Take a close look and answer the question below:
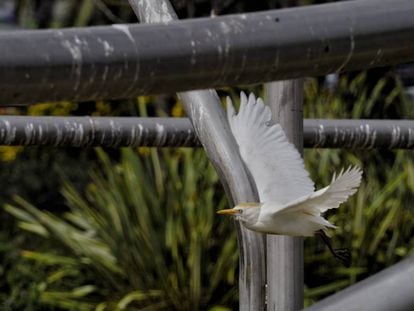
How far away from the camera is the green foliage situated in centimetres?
505

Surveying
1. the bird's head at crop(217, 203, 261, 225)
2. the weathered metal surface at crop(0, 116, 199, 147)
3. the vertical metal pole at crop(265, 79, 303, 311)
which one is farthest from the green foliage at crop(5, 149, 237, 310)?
the bird's head at crop(217, 203, 261, 225)

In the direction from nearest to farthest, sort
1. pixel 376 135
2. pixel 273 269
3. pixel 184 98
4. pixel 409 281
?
pixel 409 281 < pixel 184 98 < pixel 273 269 < pixel 376 135

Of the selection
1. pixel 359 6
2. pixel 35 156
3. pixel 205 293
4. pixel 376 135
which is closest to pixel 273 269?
pixel 376 135

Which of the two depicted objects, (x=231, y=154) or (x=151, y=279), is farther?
(x=151, y=279)

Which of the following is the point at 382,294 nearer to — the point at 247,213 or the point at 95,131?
the point at 247,213

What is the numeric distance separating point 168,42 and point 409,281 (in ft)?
0.77

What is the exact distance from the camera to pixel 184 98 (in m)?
1.67

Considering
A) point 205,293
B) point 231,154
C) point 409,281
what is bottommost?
point 205,293

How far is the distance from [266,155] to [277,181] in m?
0.09

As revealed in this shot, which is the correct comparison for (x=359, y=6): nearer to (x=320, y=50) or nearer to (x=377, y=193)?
(x=320, y=50)

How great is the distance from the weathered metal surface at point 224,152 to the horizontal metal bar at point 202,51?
2.27 feet

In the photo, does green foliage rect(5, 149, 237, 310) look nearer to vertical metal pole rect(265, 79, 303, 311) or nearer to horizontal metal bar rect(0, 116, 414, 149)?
horizontal metal bar rect(0, 116, 414, 149)

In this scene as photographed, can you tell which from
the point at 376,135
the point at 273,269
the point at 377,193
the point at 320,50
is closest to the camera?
the point at 320,50

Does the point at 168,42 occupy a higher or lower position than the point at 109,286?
higher
